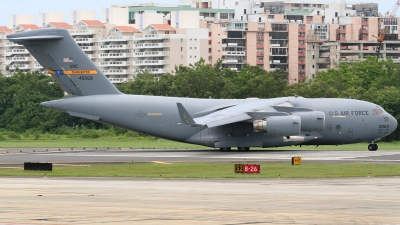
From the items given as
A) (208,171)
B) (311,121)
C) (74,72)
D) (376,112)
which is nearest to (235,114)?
(311,121)

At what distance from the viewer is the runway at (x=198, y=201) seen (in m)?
19.9

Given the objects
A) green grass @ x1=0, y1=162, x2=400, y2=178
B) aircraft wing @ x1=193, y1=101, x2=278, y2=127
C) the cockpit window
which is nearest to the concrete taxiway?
green grass @ x1=0, y1=162, x2=400, y2=178

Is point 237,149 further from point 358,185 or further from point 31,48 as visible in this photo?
point 358,185

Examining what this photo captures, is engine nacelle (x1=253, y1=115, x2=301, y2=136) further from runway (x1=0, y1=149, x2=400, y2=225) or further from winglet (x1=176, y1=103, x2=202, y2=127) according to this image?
runway (x1=0, y1=149, x2=400, y2=225)

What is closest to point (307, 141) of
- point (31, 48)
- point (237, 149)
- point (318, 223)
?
point (237, 149)

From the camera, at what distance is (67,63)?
54750 mm

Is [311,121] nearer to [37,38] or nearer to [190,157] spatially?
[190,157]

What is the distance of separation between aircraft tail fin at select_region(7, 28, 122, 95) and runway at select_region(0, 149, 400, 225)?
2221 centimetres

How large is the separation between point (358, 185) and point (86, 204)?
10485 millimetres

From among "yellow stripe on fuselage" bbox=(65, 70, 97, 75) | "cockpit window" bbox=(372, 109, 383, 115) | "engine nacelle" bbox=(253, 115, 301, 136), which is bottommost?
"engine nacelle" bbox=(253, 115, 301, 136)

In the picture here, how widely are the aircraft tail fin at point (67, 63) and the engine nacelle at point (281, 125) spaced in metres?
10.1

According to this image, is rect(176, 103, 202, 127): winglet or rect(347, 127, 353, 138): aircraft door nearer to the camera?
rect(176, 103, 202, 127): winglet

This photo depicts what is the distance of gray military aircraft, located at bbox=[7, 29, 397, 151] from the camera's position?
177 feet

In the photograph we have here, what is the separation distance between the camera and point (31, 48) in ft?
179
